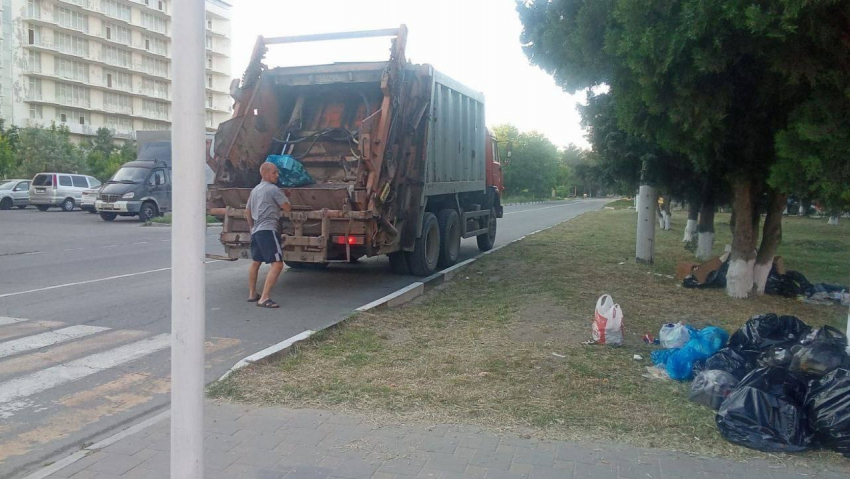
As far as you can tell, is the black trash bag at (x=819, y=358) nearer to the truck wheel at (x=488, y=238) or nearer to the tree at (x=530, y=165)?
the truck wheel at (x=488, y=238)

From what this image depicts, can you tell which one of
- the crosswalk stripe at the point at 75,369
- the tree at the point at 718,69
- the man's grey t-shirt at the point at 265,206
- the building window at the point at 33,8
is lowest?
the crosswalk stripe at the point at 75,369

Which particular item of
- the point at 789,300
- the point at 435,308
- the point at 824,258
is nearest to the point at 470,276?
the point at 435,308

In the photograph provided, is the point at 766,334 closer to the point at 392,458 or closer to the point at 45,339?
the point at 392,458

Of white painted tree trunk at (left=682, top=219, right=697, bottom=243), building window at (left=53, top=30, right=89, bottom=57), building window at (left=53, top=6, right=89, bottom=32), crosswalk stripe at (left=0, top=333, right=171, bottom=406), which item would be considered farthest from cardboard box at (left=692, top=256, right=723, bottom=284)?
building window at (left=53, top=6, right=89, bottom=32)

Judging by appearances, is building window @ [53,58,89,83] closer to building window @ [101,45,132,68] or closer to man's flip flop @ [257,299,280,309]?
building window @ [101,45,132,68]

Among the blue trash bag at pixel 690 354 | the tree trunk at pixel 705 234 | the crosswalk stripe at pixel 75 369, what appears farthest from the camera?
the tree trunk at pixel 705 234

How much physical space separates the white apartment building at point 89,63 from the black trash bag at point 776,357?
6252 centimetres

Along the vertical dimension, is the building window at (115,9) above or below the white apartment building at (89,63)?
above

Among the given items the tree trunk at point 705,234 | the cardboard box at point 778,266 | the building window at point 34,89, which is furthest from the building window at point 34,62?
the cardboard box at point 778,266

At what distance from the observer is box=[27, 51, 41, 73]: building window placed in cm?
6738

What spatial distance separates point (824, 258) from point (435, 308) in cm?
1267

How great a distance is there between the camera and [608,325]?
6.82 metres

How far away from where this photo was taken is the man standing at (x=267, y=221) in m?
8.70

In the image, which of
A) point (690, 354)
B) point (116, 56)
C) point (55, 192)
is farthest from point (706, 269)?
point (116, 56)
